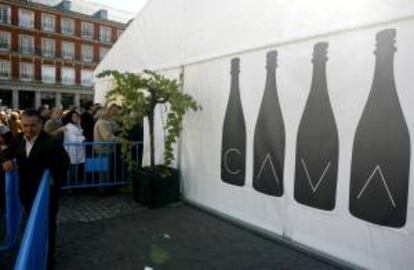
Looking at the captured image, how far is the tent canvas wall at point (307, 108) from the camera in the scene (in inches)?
159

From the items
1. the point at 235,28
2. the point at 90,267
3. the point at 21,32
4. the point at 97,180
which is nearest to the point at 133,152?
the point at 97,180

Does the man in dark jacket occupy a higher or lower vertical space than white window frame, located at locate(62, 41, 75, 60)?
lower

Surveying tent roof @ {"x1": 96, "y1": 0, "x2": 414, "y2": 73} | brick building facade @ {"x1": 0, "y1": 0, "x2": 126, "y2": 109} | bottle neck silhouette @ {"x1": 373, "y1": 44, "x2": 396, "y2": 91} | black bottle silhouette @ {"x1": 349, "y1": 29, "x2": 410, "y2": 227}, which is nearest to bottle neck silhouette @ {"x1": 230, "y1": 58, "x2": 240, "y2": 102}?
tent roof @ {"x1": 96, "y1": 0, "x2": 414, "y2": 73}

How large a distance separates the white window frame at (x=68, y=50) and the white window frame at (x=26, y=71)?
427 cm

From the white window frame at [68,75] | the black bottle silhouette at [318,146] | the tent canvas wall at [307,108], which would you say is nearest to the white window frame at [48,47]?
the white window frame at [68,75]

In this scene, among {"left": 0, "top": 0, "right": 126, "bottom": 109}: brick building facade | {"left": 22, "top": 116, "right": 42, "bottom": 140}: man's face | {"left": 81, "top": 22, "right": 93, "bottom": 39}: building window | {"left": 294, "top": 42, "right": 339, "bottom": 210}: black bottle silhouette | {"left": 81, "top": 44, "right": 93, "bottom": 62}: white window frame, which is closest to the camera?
{"left": 22, "top": 116, "right": 42, "bottom": 140}: man's face

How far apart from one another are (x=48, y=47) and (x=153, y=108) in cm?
4530

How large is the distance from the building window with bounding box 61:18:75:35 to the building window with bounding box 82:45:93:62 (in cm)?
228

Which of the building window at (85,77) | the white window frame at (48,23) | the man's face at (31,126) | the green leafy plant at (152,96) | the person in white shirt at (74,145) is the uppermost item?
the white window frame at (48,23)

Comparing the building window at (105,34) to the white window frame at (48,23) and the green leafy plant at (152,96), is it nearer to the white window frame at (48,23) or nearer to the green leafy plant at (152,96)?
the white window frame at (48,23)

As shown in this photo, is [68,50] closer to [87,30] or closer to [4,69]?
[87,30]

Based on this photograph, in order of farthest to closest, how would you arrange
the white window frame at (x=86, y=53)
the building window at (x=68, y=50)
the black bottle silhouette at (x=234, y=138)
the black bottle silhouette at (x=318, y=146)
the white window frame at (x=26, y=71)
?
1. the white window frame at (x=86, y=53)
2. the building window at (x=68, y=50)
3. the white window frame at (x=26, y=71)
4. the black bottle silhouette at (x=234, y=138)
5. the black bottle silhouette at (x=318, y=146)

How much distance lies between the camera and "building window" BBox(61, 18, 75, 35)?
49.6m

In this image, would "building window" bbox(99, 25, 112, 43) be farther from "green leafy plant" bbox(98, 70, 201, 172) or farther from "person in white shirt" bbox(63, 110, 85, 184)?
"green leafy plant" bbox(98, 70, 201, 172)
